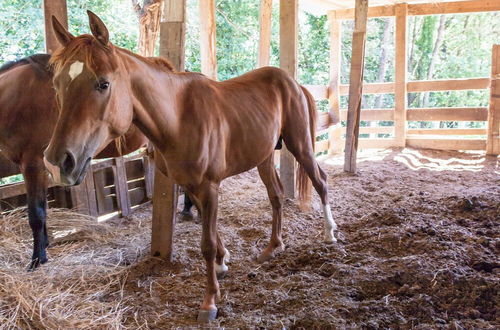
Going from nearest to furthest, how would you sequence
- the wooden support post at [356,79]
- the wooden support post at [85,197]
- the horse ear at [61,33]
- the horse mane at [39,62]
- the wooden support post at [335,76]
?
the horse ear at [61,33]
the horse mane at [39,62]
the wooden support post at [85,197]
the wooden support post at [356,79]
the wooden support post at [335,76]

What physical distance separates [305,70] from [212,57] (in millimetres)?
9489

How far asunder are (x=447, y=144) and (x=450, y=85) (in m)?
1.19

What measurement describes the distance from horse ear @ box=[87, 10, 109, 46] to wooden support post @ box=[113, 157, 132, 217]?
269cm

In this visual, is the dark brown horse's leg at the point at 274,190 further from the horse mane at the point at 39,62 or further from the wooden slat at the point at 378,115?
the wooden slat at the point at 378,115

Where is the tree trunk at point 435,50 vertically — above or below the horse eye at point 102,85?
above

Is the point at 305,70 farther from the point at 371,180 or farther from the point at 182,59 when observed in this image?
the point at 182,59

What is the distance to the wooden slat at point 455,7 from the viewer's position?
7.45 meters

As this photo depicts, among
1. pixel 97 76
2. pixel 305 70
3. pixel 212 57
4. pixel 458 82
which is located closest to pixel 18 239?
pixel 97 76

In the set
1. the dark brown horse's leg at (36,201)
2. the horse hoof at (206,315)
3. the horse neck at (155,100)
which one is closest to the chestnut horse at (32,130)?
the dark brown horse's leg at (36,201)

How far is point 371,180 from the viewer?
5.74 meters

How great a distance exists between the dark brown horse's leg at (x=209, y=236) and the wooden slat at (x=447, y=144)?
684 centimetres

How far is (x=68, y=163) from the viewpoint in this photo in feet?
5.54

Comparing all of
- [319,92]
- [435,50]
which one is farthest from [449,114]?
[435,50]

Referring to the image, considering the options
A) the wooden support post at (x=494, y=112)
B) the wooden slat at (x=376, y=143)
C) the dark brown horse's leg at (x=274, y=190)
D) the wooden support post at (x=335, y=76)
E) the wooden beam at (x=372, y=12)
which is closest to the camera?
the dark brown horse's leg at (x=274, y=190)
